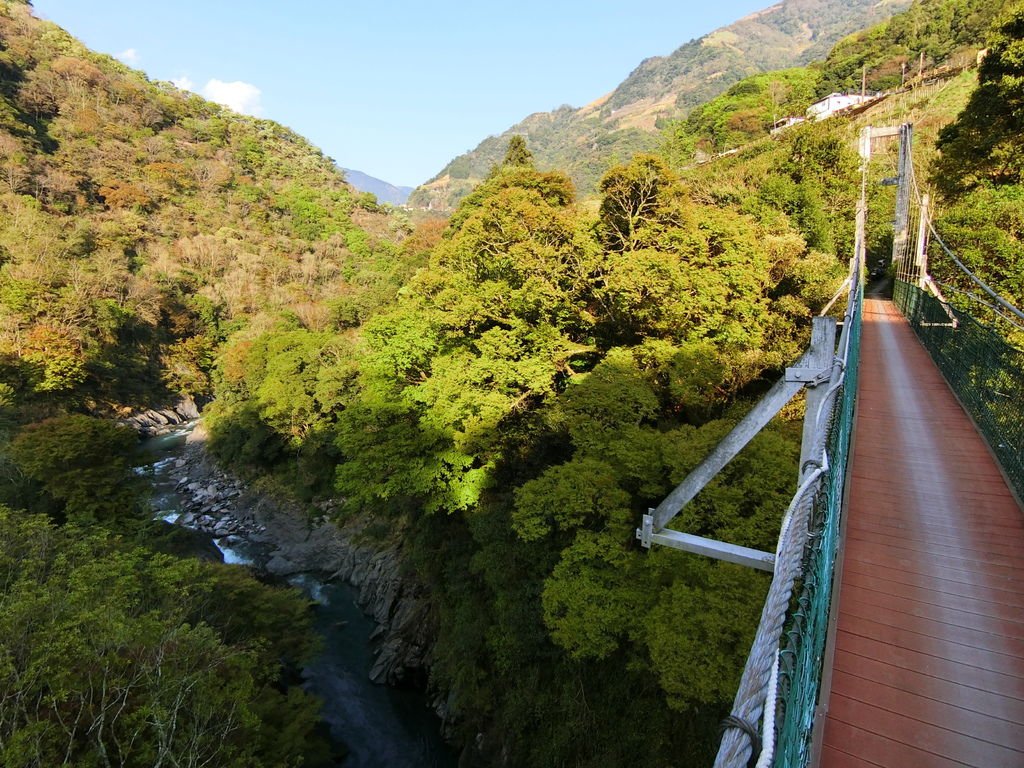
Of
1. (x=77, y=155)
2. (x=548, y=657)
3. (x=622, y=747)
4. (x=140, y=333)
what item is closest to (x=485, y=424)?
(x=548, y=657)

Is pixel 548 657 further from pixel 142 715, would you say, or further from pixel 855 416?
Result: pixel 855 416

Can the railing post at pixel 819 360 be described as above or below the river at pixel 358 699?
above

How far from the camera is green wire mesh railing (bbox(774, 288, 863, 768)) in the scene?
5.60 feet

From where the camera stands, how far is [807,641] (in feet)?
6.56

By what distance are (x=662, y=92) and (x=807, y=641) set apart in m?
209

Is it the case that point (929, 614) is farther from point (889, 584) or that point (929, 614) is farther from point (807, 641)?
point (807, 641)

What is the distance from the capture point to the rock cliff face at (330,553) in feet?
45.1

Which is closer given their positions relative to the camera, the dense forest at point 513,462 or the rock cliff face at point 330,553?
the dense forest at point 513,462

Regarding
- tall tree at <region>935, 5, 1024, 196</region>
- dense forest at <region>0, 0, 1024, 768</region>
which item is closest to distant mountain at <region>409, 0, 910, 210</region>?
tall tree at <region>935, 5, 1024, 196</region>

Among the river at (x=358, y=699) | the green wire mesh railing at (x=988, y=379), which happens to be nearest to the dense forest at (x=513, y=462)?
the river at (x=358, y=699)

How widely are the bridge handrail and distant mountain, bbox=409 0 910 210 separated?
383 feet

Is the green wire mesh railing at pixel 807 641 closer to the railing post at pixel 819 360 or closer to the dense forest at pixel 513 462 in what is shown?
the railing post at pixel 819 360

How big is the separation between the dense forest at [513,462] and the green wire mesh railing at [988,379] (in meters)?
2.60

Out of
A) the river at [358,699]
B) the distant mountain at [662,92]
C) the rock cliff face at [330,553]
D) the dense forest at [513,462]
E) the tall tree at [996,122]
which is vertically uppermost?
the distant mountain at [662,92]
